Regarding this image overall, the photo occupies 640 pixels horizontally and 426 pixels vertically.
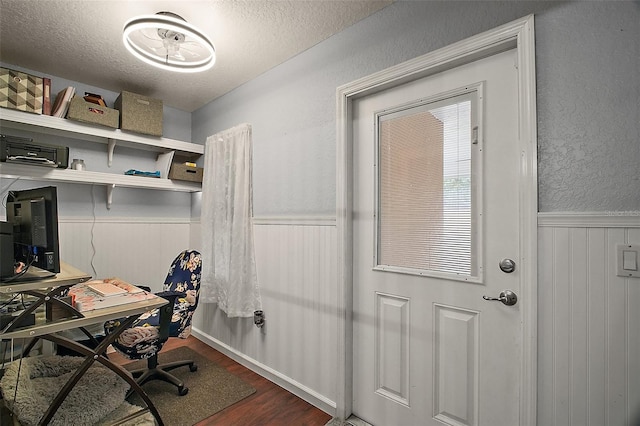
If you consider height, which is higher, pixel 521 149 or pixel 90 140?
pixel 90 140

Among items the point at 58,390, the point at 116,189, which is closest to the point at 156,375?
the point at 58,390

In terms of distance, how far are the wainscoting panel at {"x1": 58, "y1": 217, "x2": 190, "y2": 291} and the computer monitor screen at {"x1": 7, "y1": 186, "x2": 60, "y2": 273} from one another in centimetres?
135

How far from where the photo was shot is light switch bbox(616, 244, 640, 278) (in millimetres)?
1055

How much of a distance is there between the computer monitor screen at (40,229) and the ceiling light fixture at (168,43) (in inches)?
38.3

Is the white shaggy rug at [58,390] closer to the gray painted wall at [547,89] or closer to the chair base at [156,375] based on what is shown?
the chair base at [156,375]

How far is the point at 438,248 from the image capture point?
1.62 m

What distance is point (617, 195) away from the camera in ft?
3.61

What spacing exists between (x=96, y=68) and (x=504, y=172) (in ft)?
10.2

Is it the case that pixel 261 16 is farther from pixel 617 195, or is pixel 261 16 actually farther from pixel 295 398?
pixel 295 398

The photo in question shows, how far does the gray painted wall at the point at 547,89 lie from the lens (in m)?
1.10

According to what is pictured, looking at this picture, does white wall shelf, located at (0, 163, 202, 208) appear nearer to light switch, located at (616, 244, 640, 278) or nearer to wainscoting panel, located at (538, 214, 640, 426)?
wainscoting panel, located at (538, 214, 640, 426)

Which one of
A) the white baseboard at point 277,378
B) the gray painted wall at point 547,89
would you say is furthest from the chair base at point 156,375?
the gray painted wall at point 547,89

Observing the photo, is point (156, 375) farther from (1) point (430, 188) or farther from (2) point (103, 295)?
(1) point (430, 188)

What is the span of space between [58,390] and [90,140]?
213cm
